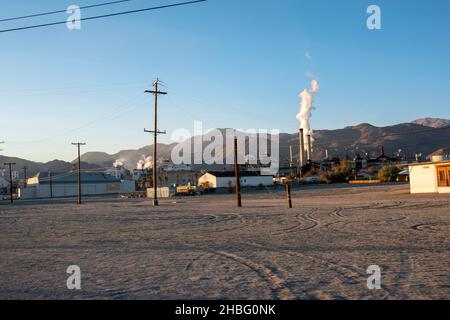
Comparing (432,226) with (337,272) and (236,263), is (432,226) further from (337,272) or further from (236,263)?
(236,263)

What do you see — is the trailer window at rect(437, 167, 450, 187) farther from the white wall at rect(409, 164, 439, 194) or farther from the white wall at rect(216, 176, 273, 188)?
the white wall at rect(216, 176, 273, 188)

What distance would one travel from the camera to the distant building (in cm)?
10500

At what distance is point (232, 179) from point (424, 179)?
5994cm

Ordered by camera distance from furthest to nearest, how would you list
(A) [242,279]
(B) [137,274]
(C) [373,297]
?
(B) [137,274] < (A) [242,279] < (C) [373,297]

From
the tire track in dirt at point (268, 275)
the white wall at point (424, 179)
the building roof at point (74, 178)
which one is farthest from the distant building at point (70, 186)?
the tire track in dirt at point (268, 275)

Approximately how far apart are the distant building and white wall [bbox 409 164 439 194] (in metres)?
81.0

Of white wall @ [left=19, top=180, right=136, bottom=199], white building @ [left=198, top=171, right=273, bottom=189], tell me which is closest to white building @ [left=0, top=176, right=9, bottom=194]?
white wall @ [left=19, top=180, right=136, bottom=199]

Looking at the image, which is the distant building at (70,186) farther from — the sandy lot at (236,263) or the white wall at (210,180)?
the sandy lot at (236,263)

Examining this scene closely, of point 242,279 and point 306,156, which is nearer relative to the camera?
point 242,279

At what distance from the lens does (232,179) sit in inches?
3944

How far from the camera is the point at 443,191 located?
40531mm
